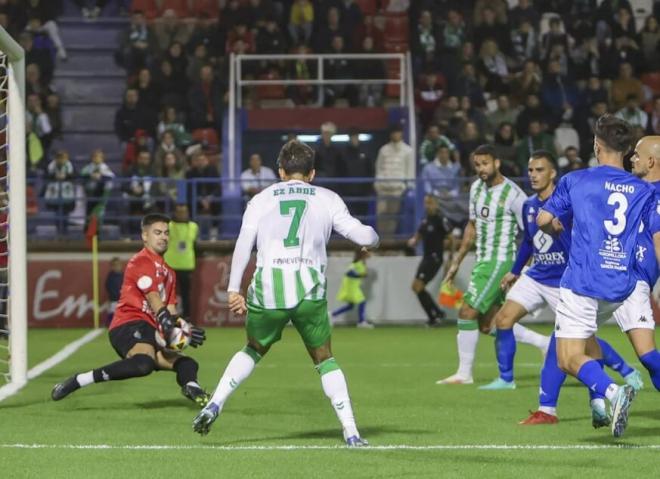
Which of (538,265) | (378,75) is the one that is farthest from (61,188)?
(538,265)

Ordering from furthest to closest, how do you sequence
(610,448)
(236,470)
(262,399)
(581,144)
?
1. (581,144)
2. (262,399)
3. (610,448)
4. (236,470)

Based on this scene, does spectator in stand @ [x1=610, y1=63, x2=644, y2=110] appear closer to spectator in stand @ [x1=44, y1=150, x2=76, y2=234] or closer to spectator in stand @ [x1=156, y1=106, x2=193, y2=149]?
spectator in stand @ [x1=156, y1=106, x2=193, y2=149]

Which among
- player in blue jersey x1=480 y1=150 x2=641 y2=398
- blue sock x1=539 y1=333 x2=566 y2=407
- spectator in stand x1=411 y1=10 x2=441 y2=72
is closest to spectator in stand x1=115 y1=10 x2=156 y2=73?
spectator in stand x1=411 y1=10 x2=441 y2=72

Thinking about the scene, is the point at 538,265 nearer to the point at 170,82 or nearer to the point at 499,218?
the point at 499,218

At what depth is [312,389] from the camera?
42.2 ft

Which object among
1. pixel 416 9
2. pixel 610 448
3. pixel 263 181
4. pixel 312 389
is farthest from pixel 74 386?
pixel 416 9

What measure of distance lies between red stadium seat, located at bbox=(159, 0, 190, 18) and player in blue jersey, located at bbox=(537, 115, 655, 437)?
20524 mm

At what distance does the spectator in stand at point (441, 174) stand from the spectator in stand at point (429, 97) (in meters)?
2.48

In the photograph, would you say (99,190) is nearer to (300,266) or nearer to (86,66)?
(86,66)

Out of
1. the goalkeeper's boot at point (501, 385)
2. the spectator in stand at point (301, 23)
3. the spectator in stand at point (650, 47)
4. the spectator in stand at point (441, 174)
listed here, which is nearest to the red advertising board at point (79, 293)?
the spectator in stand at point (441, 174)

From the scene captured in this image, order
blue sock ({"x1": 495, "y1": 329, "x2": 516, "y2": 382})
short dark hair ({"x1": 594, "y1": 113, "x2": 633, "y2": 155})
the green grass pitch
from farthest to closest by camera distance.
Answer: blue sock ({"x1": 495, "y1": 329, "x2": 516, "y2": 382}) → short dark hair ({"x1": 594, "y1": 113, "x2": 633, "y2": 155}) → the green grass pitch

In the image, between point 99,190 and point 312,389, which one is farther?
point 99,190

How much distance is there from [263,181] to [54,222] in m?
3.73

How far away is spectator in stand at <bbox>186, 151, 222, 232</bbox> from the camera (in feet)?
77.1
